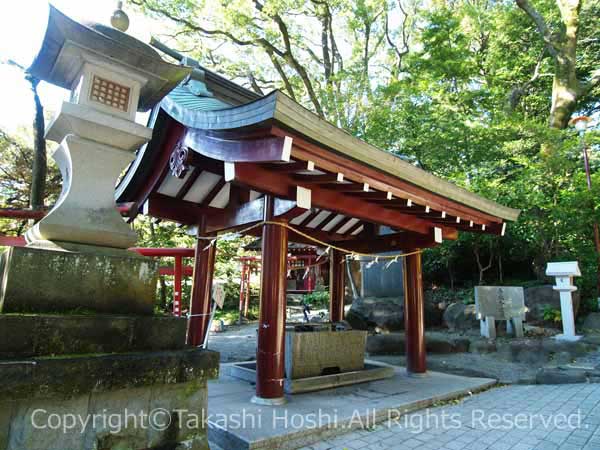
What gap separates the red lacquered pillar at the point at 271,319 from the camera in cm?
429

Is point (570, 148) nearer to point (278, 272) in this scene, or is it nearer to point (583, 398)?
point (583, 398)

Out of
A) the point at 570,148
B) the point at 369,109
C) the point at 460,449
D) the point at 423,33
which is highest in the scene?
the point at 423,33

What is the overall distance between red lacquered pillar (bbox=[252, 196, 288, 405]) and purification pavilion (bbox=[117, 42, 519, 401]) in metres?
0.01

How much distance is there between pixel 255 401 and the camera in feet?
14.1

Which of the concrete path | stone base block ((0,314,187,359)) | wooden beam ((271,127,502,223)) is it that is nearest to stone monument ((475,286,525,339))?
the concrete path

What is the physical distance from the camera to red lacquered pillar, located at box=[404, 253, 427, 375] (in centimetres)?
636

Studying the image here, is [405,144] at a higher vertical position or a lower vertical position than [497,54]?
lower

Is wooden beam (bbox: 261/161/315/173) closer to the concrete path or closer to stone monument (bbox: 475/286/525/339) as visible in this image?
the concrete path

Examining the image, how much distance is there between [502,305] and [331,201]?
295 inches

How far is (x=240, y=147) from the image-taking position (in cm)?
389

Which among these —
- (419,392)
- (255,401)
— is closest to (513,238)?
(419,392)

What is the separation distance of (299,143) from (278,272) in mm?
1651

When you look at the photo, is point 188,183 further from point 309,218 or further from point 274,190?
point 309,218

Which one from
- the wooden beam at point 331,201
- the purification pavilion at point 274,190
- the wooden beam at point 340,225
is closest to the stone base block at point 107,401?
the purification pavilion at point 274,190
